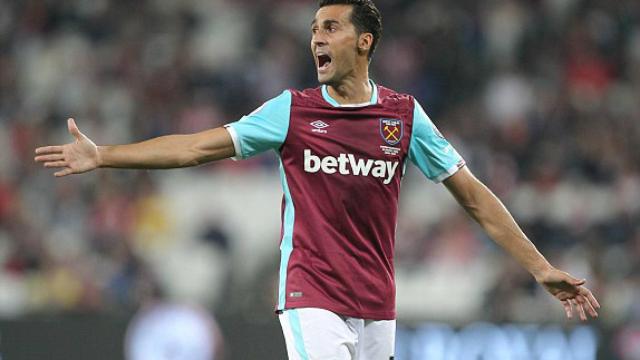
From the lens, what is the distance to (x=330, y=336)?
204 inches

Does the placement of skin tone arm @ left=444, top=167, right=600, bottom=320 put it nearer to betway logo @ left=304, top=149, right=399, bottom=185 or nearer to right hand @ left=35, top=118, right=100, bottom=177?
betway logo @ left=304, top=149, right=399, bottom=185

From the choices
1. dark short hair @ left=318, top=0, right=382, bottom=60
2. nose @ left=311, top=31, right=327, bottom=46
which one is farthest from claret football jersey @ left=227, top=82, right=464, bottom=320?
dark short hair @ left=318, top=0, right=382, bottom=60

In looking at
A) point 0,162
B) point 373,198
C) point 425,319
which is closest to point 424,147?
point 373,198

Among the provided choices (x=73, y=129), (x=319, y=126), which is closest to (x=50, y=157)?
(x=73, y=129)

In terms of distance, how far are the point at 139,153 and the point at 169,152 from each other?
0.13 meters

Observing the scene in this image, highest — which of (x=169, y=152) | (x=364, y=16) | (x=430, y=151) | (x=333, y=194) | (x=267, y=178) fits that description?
(x=267, y=178)

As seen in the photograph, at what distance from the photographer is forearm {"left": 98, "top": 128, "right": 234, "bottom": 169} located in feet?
16.6

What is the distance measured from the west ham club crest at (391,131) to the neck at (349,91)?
0.49ft

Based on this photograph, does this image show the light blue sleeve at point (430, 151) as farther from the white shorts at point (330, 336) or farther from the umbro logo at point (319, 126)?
the white shorts at point (330, 336)

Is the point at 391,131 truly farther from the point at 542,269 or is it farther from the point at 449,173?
the point at 542,269

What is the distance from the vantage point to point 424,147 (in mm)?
5641

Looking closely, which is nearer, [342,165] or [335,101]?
[342,165]

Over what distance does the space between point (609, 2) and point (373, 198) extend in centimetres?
926

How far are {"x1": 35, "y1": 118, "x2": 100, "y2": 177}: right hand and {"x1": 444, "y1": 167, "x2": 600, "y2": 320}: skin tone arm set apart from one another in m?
1.66
